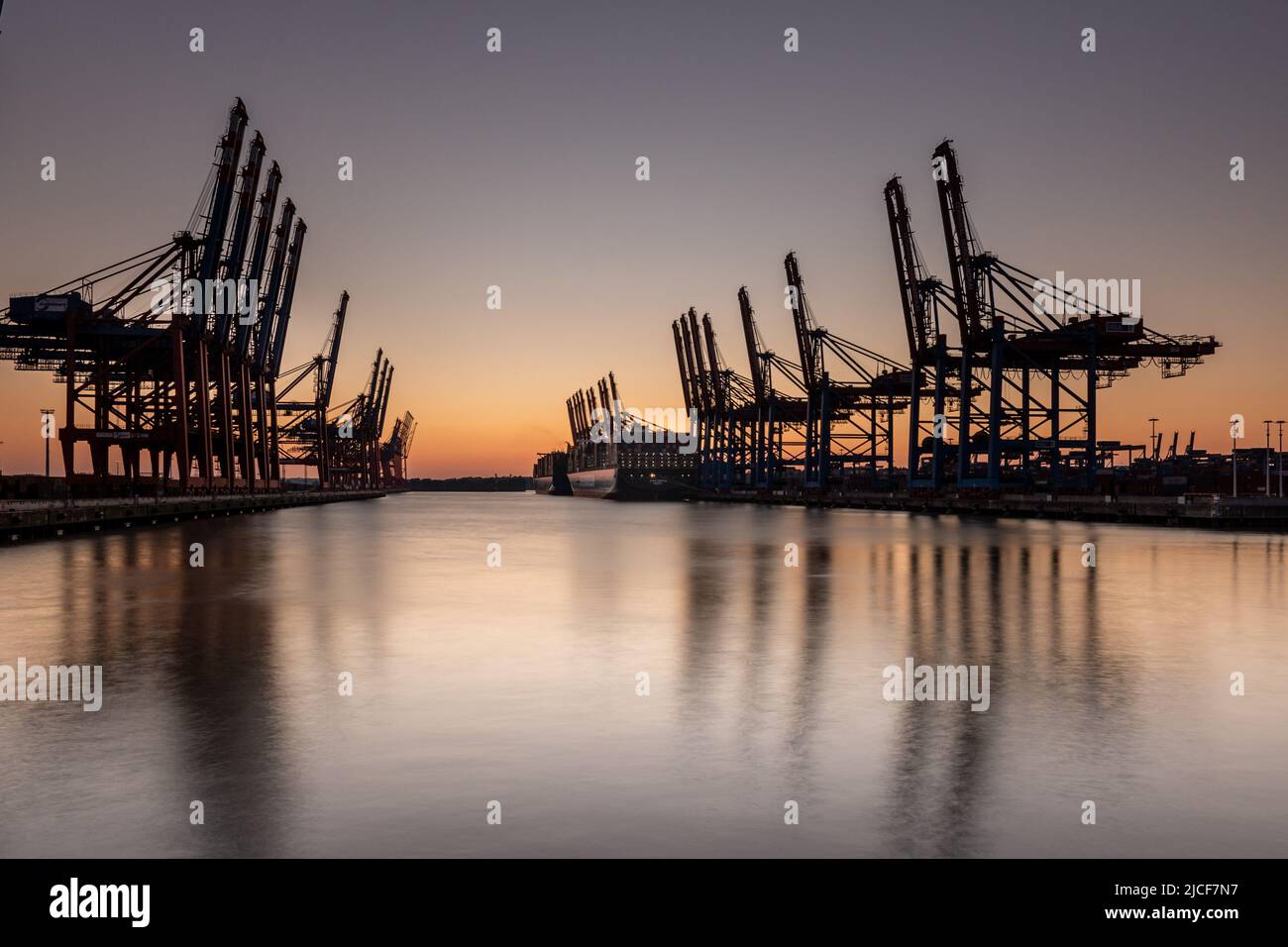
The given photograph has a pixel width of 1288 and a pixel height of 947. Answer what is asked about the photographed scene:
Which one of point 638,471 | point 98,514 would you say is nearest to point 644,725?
point 98,514

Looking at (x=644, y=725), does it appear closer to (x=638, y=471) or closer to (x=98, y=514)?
(x=98, y=514)

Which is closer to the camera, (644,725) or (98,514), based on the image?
(644,725)

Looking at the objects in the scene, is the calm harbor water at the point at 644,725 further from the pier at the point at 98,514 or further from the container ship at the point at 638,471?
the container ship at the point at 638,471

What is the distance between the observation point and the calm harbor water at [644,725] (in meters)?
5.67

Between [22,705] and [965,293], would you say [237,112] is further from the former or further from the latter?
[22,705]

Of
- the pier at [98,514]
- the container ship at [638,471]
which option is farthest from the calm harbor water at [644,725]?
the container ship at [638,471]

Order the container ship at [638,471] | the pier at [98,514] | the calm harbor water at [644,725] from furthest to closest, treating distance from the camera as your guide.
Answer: the container ship at [638,471]
the pier at [98,514]
the calm harbor water at [644,725]

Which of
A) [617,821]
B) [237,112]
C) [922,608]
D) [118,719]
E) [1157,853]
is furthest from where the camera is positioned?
[237,112]

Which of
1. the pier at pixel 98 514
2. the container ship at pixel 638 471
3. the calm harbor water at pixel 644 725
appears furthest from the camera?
the container ship at pixel 638 471

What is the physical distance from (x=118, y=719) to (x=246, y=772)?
2.32 metres

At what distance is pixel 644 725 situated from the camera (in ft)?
26.9

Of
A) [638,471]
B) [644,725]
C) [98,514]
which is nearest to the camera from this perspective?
[644,725]
